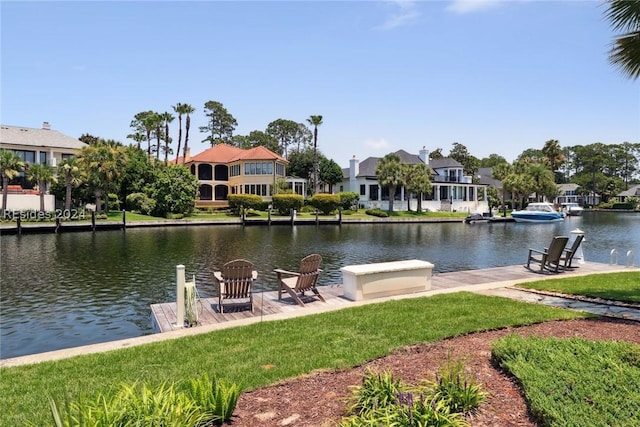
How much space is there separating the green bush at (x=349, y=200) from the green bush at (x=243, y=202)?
11.2 meters

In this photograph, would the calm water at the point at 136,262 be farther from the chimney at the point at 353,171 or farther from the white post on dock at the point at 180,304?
the chimney at the point at 353,171

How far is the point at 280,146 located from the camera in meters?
91.5

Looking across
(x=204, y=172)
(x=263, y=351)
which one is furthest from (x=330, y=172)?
(x=263, y=351)

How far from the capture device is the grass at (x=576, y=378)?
3553mm

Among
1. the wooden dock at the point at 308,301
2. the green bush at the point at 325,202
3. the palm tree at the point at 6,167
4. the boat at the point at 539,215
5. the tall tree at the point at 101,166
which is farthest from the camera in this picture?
the boat at the point at 539,215

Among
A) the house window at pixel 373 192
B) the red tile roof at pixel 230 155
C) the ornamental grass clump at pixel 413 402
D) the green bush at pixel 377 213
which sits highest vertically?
the red tile roof at pixel 230 155

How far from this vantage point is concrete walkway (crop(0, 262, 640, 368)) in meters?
6.60

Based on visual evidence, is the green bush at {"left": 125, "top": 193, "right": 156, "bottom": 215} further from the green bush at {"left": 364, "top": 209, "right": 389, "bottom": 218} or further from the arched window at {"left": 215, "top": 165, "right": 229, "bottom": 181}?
the green bush at {"left": 364, "top": 209, "right": 389, "bottom": 218}

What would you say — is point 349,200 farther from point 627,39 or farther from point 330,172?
point 627,39

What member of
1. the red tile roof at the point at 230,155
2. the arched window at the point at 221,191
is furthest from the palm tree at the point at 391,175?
the arched window at the point at 221,191

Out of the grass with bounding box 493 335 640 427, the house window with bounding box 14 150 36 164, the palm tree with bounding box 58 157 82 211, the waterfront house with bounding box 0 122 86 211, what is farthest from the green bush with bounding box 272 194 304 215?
the grass with bounding box 493 335 640 427

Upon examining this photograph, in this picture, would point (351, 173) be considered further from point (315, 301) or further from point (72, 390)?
point (72, 390)

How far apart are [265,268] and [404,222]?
112 feet

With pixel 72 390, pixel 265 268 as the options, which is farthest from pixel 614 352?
pixel 265 268
